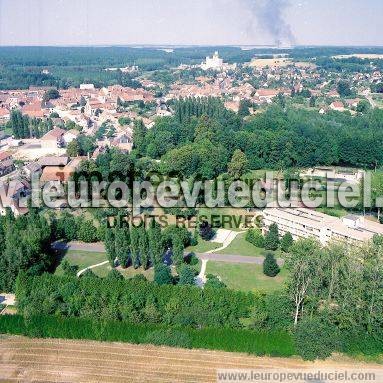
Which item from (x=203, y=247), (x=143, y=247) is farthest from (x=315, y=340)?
(x=203, y=247)

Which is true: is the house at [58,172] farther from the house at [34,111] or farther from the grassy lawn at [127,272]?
the house at [34,111]

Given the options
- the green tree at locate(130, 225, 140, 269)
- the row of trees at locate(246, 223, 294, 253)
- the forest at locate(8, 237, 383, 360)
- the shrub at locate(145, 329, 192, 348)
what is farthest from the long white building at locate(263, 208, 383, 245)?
the shrub at locate(145, 329, 192, 348)

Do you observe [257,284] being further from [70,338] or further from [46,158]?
[46,158]

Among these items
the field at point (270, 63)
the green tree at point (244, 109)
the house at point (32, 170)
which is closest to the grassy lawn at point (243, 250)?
the house at point (32, 170)

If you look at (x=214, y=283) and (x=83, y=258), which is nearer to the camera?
(x=214, y=283)

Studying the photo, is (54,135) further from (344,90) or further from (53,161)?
(344,90)

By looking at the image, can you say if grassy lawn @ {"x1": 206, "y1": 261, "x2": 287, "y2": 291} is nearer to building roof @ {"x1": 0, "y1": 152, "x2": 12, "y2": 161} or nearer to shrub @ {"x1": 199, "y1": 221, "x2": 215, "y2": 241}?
shrub @ {"x1": 199, "y1": 221, "x2": 215, "y2": 241}
